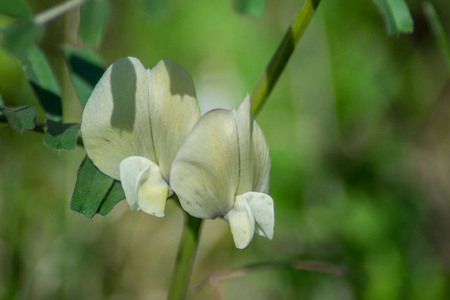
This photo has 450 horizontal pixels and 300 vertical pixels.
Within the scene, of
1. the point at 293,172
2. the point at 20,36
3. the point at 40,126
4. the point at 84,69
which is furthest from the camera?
the point at 293,172

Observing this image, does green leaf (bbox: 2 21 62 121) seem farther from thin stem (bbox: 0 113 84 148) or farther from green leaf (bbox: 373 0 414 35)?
green leaf (bbox: 373 0 414 35)

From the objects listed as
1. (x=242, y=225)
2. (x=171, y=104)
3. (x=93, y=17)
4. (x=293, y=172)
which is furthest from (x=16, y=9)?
(x=293, y=172)

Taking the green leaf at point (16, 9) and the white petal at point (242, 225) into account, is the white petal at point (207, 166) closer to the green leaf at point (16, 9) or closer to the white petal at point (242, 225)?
the white petal at point (242, 225)

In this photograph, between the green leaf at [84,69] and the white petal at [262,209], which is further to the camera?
the green leaf at [84,69]

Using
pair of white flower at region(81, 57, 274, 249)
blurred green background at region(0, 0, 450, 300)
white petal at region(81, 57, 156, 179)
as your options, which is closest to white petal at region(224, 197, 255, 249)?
pair of white flower at region(81, 57, 274, 249)

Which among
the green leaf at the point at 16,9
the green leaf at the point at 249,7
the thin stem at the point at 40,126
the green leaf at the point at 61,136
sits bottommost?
the thin stem at the point at 40,126

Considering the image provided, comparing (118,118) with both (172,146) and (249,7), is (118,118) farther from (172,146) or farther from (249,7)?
(249,7)

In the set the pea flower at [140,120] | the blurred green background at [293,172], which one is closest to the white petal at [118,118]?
the pea flower at [140,120]
